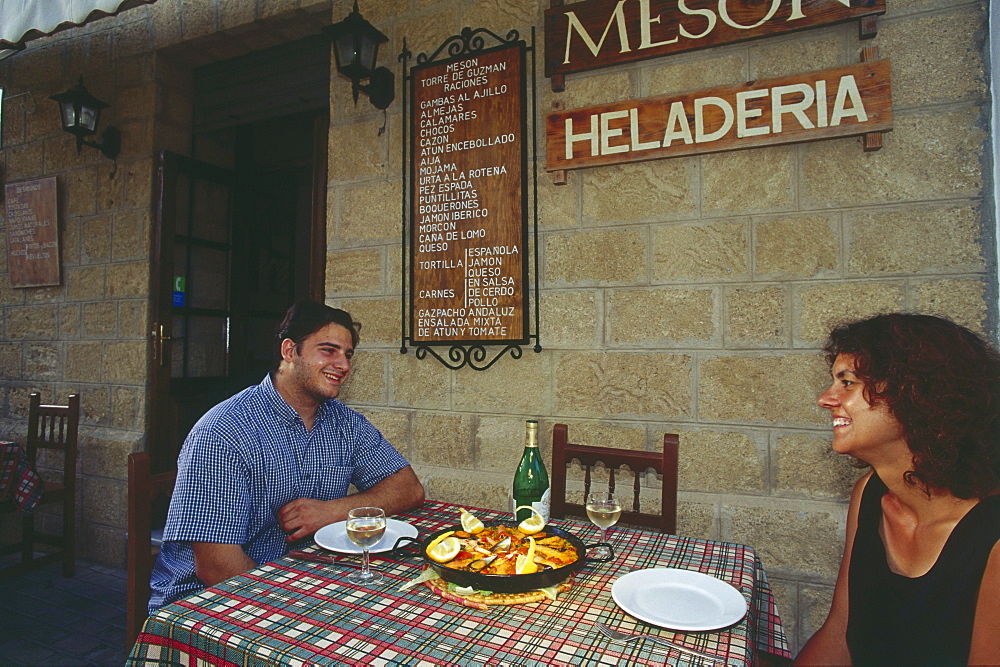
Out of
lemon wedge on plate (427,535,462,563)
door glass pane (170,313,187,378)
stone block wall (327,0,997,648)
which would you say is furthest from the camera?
door glass pane (170,313,187,378)

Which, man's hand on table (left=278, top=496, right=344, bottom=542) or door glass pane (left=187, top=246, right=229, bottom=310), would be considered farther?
door glass pane (left=187, top=246, right=229, bottom=310)

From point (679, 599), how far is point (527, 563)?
1.03 feet

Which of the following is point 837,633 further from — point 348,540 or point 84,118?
point 84,118

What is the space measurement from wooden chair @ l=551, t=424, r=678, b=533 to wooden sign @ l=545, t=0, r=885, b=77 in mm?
1620

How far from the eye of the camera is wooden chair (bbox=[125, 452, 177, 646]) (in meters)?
1.43

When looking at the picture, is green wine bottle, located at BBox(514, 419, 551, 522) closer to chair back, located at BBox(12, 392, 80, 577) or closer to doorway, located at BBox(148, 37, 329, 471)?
doorway, located at BBox(148, 37, 329, 471)

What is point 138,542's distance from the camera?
4.80ft

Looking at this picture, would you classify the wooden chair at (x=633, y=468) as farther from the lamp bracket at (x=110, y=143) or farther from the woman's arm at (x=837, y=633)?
the lamp bracket at (x=110, y=143)

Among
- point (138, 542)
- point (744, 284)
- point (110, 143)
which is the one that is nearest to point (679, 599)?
point (138, 542)

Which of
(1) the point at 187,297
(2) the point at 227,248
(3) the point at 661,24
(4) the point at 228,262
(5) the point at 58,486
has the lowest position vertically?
(5) the point at 58,486

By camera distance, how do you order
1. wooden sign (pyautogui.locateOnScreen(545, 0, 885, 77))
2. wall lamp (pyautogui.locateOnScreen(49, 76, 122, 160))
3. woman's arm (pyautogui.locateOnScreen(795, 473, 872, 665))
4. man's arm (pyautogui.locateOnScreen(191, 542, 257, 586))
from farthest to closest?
1. wall lamp (pyautogui.locateOnScreen(49, 76, 122, 160))
2. wooden sign (pyautogui.locateOnScreen(545, 0, 885, 77))
3. man's arm (pyautogui.locateOnScreen(191, 542, 257, 586))
4. woman's arm (pyautogui.locateOnScreen(795, 473, 872, 665))

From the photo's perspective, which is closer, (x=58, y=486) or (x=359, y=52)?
(x=359, y=52)

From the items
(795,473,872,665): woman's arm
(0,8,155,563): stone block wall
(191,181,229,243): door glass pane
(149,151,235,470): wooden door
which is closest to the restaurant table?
(795,473,872,665): woman's arm

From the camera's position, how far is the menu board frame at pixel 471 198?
262cm
